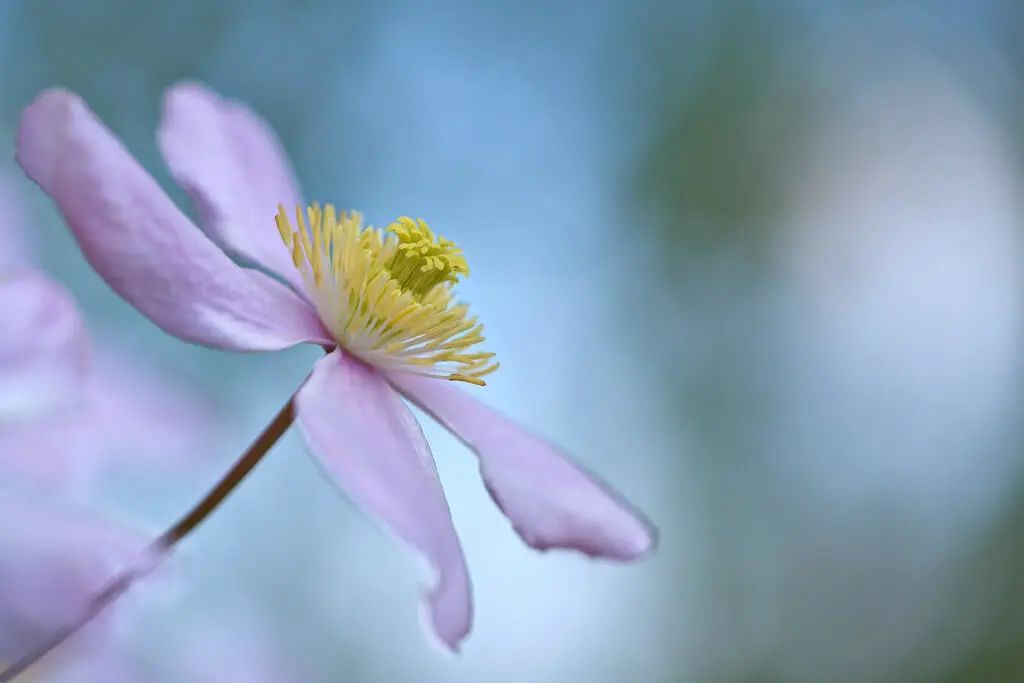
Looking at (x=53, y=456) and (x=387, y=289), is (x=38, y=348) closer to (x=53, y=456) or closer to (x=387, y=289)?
(x=53, y=456)

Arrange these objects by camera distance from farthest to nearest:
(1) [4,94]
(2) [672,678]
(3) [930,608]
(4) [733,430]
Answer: (4) [733,430] → (3) [930,608] → (2) [672,678] → (1) [4,94]

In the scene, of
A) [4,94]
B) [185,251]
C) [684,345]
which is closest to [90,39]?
[4,94]

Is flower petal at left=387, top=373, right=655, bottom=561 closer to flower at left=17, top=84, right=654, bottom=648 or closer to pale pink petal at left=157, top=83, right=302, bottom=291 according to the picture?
flower at left=17, top=84, right=654, bottom=648

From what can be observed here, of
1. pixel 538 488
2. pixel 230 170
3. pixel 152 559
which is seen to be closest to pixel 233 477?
pixel 152 559

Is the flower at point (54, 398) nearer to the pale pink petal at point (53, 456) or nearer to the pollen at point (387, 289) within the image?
the pale pink petal at point (53, 456)

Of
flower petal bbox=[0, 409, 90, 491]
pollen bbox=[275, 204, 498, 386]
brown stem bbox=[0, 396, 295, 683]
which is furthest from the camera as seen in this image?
pollen bbox=[275, 204, 498, 386]

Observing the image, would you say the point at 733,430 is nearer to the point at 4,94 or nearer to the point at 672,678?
the point at 672,678

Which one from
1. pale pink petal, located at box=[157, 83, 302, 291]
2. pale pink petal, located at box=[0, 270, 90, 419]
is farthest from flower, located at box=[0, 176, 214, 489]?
pale pink petal, located at box=[157, 83, 302, 291]
